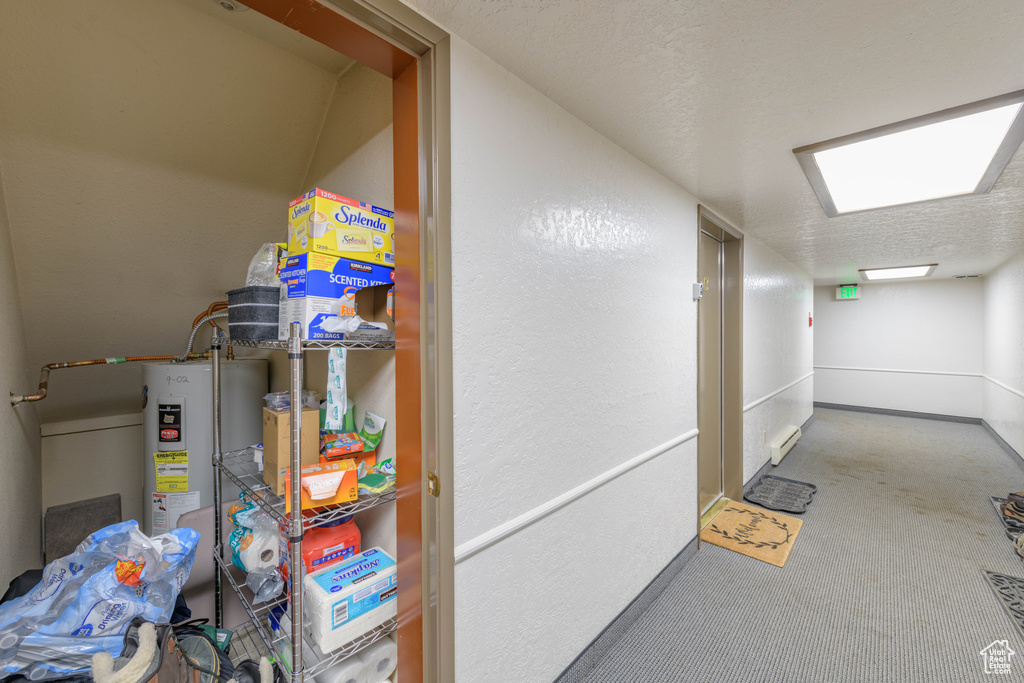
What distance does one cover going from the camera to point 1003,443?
4.86 meters

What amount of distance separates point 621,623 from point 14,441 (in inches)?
102

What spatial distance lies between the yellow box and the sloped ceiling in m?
0.72

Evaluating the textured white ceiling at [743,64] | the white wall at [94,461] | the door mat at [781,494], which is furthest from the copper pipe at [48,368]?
the door mat at [781,494]

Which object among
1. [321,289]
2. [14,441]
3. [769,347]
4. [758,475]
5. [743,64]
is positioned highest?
[743,64]

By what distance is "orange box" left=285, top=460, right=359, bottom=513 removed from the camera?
1.20 meters

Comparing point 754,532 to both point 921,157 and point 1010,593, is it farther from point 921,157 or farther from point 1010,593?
point 921,157

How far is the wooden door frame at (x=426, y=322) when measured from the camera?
1.12 meters

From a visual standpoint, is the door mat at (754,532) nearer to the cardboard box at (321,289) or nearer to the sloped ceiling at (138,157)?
the cardboard box at (321,289)

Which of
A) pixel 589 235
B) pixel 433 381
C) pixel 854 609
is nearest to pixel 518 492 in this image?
pixel 433 381

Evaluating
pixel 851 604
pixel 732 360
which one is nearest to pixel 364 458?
pixel 851 604

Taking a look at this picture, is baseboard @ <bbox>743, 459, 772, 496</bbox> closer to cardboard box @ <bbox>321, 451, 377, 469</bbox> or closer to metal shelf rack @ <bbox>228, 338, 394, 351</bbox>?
cardboard box @ <bbox>321, 451, 377, 469</bbox>

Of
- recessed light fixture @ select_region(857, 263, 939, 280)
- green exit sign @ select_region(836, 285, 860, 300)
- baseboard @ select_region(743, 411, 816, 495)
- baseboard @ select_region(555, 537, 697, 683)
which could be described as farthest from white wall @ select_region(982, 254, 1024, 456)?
baseboard @ select_region(555, 537, 697, 683)

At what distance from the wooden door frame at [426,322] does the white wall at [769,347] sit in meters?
2.94

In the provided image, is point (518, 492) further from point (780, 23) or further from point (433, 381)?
point (780, 23)
